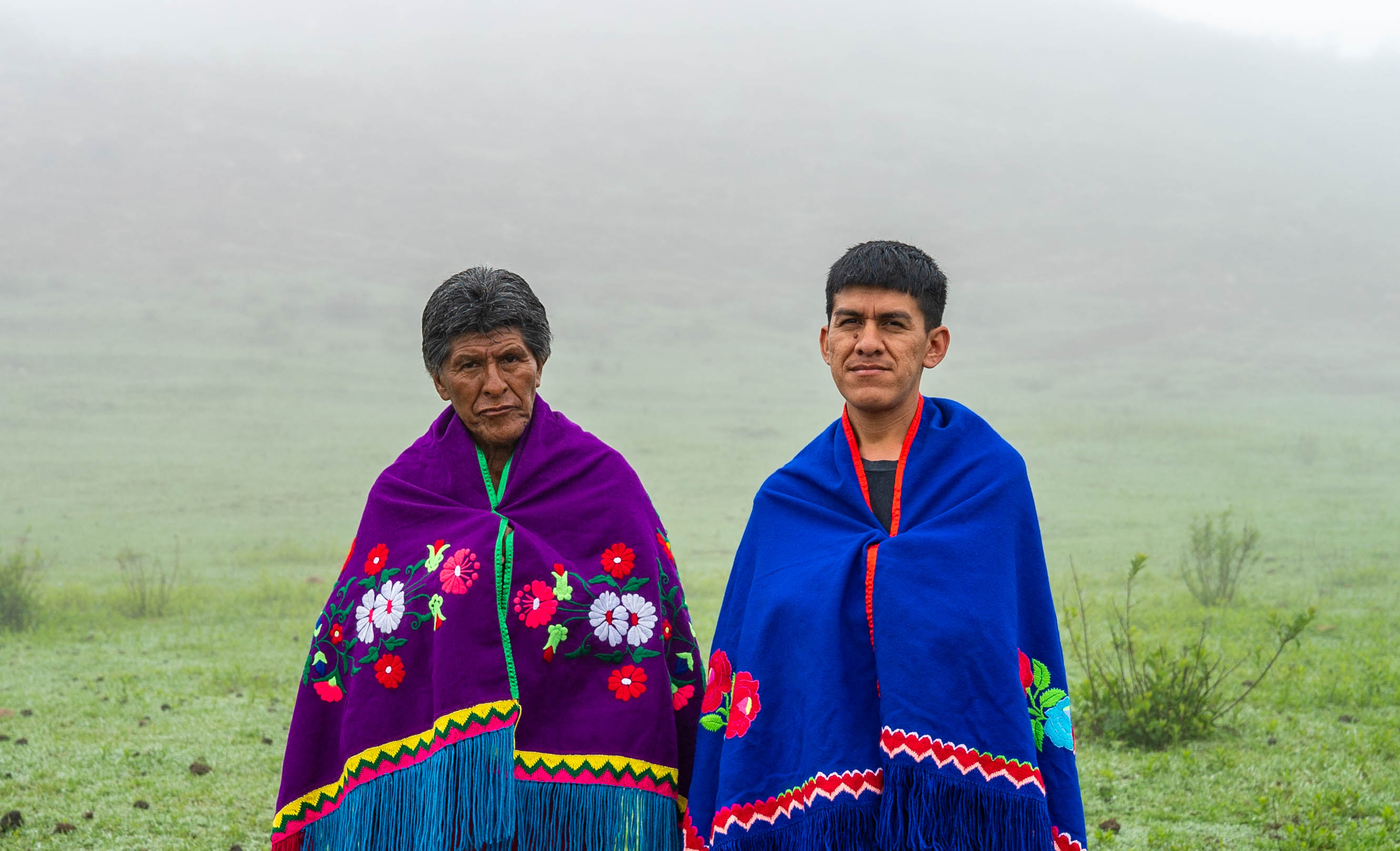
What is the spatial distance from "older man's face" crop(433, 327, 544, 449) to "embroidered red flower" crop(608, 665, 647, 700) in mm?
778

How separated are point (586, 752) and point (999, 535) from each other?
1332 mm

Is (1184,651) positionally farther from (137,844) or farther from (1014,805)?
(137,844)

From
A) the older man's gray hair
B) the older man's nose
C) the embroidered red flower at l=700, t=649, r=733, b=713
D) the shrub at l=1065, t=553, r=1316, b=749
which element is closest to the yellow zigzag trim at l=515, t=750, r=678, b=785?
the embroidered red flower at l=700, t=649, r=733, b=713

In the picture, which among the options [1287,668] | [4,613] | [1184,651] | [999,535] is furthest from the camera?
[4,613]

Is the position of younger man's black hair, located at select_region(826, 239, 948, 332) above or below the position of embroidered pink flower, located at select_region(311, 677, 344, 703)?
above

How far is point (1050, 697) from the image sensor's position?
257cm

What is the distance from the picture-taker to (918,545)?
2488 millimetres

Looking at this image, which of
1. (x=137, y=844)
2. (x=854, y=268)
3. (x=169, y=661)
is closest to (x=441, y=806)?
(x=854, y=268)

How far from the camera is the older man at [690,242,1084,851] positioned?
2.39m

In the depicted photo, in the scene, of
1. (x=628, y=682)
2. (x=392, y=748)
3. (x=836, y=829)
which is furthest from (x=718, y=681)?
(x=392, y=748)

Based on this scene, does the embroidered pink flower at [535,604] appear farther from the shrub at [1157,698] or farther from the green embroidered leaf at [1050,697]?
the shrub at [1157,698]

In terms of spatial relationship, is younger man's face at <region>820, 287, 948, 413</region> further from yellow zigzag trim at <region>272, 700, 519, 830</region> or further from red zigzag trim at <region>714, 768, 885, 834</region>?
yellow zigzag trim at <region>272, 700, 519, 830</region>

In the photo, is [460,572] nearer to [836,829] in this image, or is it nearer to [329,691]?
[329,691]

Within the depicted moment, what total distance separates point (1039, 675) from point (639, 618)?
1.15 m
